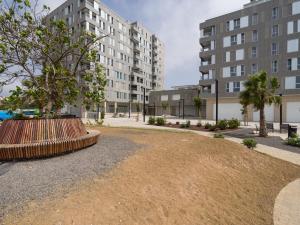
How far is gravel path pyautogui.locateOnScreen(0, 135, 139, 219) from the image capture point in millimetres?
4203

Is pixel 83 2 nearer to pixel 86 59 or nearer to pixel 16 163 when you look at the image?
pixel 86 59

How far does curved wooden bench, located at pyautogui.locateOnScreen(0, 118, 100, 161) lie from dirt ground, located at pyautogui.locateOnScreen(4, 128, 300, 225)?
2.18m

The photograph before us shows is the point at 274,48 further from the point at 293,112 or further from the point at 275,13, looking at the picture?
the point at 293,112

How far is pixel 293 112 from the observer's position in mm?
35500

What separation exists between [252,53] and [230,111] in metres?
11.9

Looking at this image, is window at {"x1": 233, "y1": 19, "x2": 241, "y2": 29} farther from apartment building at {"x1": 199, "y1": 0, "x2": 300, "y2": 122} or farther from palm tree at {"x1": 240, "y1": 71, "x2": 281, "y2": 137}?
palm tree at {"x1": 240, "y1": 71, "x2": 281, "y2": 137}

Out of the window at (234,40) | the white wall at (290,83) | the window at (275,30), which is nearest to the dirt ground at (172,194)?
the white wall at (290,83)

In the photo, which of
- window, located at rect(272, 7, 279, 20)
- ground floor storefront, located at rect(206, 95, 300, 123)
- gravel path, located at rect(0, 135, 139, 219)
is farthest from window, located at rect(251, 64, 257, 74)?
gravel path, located at rect(0, 135, 139, 219)

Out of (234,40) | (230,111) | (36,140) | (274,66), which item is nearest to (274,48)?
(274,66)

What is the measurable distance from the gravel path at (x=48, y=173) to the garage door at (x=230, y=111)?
122ft

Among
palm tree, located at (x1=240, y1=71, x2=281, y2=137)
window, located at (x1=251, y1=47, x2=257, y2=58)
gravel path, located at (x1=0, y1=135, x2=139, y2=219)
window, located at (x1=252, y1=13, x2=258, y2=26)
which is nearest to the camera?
gravel path, located at (x1=0, y1=135, x2=139, y2=219)

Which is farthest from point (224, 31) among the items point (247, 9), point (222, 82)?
point (222, 82)

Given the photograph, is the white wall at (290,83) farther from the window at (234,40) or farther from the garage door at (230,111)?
the window at (234,40)

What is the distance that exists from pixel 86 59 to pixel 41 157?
504 centimetres
